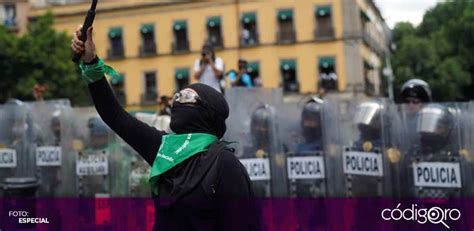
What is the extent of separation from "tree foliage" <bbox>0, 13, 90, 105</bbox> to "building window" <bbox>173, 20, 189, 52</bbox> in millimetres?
8165

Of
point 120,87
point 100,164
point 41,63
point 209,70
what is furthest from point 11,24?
point 100,164

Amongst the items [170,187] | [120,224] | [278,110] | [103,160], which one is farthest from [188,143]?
[103,160]

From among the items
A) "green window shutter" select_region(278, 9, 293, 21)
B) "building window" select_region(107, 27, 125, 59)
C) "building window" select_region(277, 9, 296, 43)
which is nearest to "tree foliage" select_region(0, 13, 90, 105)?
"building window" select_region(107, 27, 125, 59)

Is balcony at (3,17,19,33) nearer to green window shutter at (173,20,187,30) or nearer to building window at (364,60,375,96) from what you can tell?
green window shutter at (173,20,187,30)

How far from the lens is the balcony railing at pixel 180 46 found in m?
42.9

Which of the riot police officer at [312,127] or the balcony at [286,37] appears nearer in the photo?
the riot police officer at [312,127]

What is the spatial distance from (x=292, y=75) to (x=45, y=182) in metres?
34.4

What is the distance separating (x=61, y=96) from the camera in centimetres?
3506

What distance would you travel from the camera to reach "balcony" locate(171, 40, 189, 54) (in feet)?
141

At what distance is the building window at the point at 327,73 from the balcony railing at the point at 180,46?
9422 millimetres

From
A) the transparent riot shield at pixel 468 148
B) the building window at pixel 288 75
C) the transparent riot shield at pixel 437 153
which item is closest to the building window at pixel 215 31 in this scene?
the building window at pixel 288 75

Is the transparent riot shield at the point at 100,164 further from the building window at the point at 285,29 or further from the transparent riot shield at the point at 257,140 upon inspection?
the building window at the point at 285,29

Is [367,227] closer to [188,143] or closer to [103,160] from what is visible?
[188,143]

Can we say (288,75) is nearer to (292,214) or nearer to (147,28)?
(147,28)
